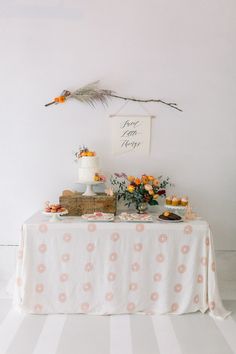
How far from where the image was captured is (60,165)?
2.82 m

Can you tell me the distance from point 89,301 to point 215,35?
2370 millimetres

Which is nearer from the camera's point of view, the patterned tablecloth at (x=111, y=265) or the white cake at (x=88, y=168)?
the patterned tablecloth at (x=111, y=265)

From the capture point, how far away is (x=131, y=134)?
2.81 m

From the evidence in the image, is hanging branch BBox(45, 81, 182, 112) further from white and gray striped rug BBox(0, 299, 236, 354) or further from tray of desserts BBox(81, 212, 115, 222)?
white and gray striped rug BBox(0, 299, 236, 354)

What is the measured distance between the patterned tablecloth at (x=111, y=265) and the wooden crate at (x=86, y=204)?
24 cm

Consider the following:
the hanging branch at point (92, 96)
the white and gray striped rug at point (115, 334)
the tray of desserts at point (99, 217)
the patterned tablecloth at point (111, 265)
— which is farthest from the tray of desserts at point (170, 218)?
the hanging branch at point (92, 96)

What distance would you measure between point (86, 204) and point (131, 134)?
753mm

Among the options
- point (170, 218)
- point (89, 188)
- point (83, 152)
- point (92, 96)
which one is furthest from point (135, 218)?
point (92, 96)

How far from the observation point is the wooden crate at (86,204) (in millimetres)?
2494

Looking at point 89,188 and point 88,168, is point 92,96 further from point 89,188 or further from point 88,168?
point 89,188

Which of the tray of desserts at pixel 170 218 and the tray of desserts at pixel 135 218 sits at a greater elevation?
the tray of desserts at pixel 170 218

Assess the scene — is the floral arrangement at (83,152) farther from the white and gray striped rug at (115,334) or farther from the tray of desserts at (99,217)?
the white and gray striped rug at (115,334)

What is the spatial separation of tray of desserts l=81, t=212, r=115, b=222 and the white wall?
0.53 m

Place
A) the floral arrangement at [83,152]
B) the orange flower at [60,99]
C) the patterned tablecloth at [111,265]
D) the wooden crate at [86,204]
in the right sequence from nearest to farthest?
the patterned tablecloth at [111,265] < the wooden crate at [86,204] < the floral arrangement at [83,152] < the orange flower at [60,99]
